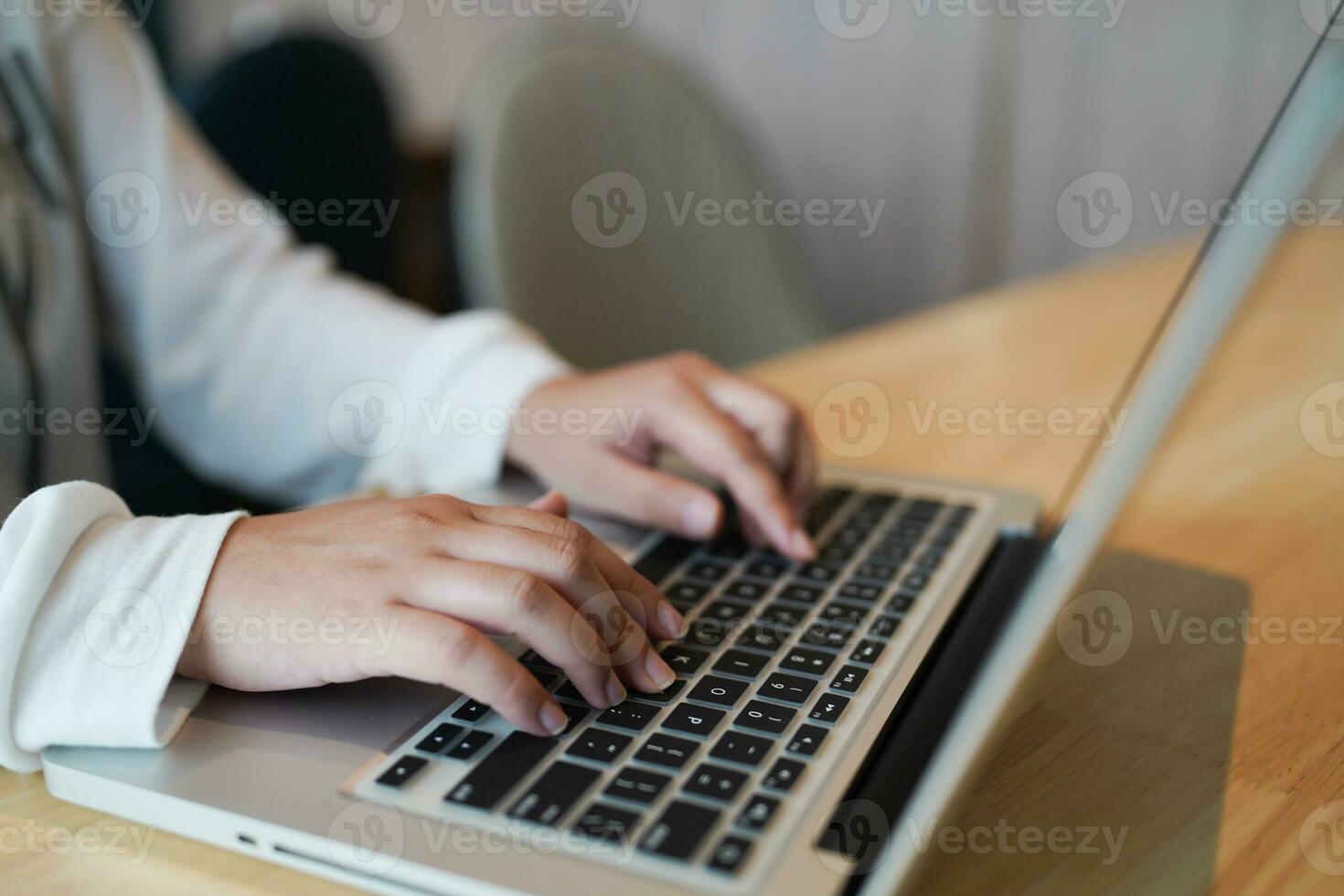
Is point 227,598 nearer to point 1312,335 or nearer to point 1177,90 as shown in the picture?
point 1312,335

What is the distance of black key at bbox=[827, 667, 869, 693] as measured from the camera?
39 cm

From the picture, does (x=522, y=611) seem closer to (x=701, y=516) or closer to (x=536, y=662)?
(x=536, y=662)

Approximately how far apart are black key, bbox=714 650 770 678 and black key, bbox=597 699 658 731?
0.13 ft

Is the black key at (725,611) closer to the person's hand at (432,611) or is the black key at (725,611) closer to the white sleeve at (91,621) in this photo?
the person's hand at (432,611)

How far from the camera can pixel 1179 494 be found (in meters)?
0.68

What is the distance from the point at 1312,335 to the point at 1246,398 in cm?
23

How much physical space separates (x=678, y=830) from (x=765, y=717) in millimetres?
73

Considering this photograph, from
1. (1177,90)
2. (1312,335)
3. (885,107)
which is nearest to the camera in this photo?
(1312,335)

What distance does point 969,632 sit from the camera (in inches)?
17.8

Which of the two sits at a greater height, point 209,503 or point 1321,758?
point 1321,758

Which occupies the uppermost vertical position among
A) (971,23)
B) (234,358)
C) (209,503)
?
(971,23)

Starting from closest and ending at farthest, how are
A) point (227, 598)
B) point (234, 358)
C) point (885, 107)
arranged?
point (227, 598)
point (234, 358)
point (885, 107)

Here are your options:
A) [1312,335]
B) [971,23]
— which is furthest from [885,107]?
[1312,335]

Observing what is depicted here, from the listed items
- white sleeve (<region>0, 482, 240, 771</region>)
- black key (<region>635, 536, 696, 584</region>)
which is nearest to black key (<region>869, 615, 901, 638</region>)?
black key (<region>635, 536, 696, 584</region>)
